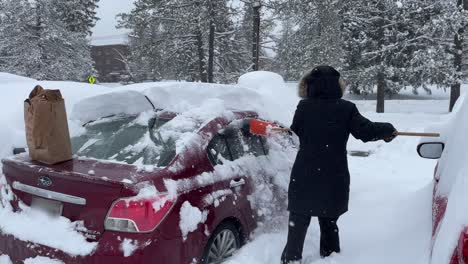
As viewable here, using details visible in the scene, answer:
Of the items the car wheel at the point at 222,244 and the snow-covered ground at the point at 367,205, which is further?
the snow-covered ground at the point at 367,205

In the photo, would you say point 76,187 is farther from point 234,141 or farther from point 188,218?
point 234,141

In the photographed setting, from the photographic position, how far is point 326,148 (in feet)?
11.7

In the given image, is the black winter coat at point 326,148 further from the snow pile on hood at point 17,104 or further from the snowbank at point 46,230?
the snow pile on hood at point 17,104

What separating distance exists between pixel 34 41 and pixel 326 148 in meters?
26.2

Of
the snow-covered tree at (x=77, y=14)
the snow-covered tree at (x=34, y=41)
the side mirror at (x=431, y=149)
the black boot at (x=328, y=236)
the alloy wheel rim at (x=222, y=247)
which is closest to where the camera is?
the side mirror at (x=431, y=149)

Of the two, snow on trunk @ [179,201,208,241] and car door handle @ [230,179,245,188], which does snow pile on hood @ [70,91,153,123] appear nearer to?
car door handle @ [230,179,245,188]

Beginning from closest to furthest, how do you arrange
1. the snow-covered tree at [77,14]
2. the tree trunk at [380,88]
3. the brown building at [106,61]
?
the tree trunk at [380,88] < the snow-covered tree at [77,14] < the brown building at [106,61]

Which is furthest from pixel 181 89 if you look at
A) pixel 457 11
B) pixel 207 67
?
pixel 207 67

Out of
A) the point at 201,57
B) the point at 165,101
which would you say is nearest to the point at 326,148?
the point at 165,101

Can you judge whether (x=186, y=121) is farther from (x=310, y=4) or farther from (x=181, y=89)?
(x=310, y=4)

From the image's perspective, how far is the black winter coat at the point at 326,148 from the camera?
140 inches

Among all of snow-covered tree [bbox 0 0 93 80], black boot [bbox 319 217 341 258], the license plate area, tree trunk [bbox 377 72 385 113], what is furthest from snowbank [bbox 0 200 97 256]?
snow-covered tree [bbox 0 0 93 80]

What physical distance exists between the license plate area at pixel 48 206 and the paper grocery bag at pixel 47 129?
30 cm

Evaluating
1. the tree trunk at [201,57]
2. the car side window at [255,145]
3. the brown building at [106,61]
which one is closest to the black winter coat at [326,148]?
the car side window at [255,145]
